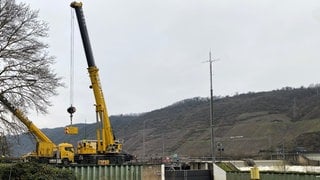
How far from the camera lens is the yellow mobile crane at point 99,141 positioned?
43969 millimetres

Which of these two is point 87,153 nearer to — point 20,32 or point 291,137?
point 20,32

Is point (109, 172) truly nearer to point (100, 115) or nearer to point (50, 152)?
point (100, 115)

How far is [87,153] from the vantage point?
4503 cm

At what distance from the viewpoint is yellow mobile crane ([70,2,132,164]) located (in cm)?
4397

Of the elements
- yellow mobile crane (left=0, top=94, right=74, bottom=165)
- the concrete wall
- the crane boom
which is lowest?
the concrete wall

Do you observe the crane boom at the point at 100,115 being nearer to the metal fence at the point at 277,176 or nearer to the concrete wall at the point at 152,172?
the concrete wall at the point at 152,172

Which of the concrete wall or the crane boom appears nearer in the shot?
the concrete wall

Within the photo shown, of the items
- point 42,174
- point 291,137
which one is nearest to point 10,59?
point 42,174

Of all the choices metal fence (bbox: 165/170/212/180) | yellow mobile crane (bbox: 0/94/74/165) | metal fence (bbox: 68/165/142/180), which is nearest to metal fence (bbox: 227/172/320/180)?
metal fence (bbox: 165/170/212/180)

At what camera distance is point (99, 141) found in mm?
45156

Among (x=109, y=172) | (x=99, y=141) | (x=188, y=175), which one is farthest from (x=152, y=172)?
(x=188, y=175)

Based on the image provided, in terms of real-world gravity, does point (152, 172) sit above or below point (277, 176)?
above

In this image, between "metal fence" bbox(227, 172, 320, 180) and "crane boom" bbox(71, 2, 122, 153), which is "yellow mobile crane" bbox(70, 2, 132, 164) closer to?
"crane boom" bbox(71, 2, 122, 153)

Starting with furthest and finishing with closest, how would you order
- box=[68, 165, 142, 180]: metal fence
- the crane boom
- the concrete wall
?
the crane boom, the concrete wall, box=[68, 165, 142, 180]: metal fence
